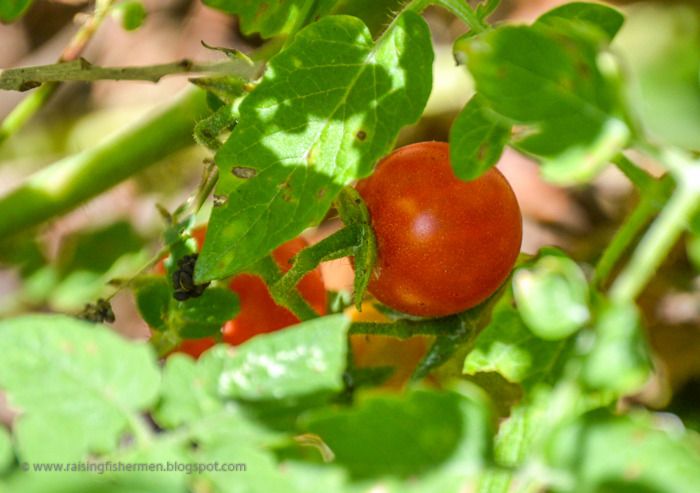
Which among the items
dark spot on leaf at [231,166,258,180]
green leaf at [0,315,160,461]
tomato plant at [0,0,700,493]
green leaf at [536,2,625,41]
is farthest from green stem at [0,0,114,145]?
green leaf at [0,315,160,461]

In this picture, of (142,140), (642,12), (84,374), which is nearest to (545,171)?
(84,374)

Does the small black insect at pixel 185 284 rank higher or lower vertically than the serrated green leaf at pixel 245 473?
lower

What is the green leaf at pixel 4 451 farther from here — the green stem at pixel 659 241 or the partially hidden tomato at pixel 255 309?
the partially hidden tomato at pixel 255 309

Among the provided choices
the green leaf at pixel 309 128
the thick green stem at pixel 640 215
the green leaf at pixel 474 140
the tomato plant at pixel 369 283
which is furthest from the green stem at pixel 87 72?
the thick green stem at pixel 640 215

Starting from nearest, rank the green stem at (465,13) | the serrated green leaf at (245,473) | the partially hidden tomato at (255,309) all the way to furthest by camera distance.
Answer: the serrated green leaf at (245,473)
the green stem at (465,13)
the partially hidden tomato at (255,309)

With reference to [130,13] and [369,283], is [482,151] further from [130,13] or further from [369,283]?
[130,13]

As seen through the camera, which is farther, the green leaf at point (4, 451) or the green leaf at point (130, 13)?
the green leaf at point (130, 13)

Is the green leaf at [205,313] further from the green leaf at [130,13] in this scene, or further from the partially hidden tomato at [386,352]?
the green leaf at [130,13]

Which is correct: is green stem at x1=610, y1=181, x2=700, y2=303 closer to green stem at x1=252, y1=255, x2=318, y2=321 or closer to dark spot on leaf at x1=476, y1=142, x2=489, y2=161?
dark spot on leaf at x1=476, y1=142, x2=489, y2=161

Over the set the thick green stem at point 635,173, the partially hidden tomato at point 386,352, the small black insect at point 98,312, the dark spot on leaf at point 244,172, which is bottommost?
the partially hidden tomato at point 386,352

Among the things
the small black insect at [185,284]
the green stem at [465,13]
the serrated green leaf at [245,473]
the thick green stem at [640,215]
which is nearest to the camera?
the serrated green leaf at [245,473]
